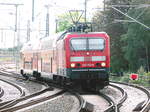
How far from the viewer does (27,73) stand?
3212 centimetres

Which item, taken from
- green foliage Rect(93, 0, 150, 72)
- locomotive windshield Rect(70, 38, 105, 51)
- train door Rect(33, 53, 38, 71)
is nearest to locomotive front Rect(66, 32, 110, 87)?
locomotive windshield Rect(70, 38, 105, 51)

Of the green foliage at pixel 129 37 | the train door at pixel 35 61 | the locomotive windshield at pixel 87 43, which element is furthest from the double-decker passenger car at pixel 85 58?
the green foliage at pixel 129 37

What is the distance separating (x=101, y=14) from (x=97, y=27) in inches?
76.0

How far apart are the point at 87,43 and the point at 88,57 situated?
27.4 inches

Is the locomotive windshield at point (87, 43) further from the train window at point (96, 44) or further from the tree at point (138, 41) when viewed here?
the tree at point (138, 41)

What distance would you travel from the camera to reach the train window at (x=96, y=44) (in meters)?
19.1

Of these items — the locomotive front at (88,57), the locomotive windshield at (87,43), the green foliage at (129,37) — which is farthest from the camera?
the green foliage at (129,37)

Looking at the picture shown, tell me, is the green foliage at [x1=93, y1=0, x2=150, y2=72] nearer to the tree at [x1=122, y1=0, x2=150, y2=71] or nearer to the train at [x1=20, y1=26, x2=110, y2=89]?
the tree at [x1=122, y1=0, x2=150, y2=71]

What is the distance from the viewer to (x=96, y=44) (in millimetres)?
19188

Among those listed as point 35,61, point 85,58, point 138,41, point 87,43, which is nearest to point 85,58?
point 85,58

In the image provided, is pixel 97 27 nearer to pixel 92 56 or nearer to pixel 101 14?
pixel 101 14

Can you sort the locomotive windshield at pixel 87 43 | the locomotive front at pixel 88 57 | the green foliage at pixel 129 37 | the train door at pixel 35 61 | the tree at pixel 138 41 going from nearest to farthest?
the locomotive front at pixel 88 57, the locomotive windshield at pixel 87 43, the train door at pixel 35 61, the tree at pixel 138 41, the green foliage at pixel 129 37

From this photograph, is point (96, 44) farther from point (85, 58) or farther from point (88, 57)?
point (85, 58)

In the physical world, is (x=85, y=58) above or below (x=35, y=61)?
above
